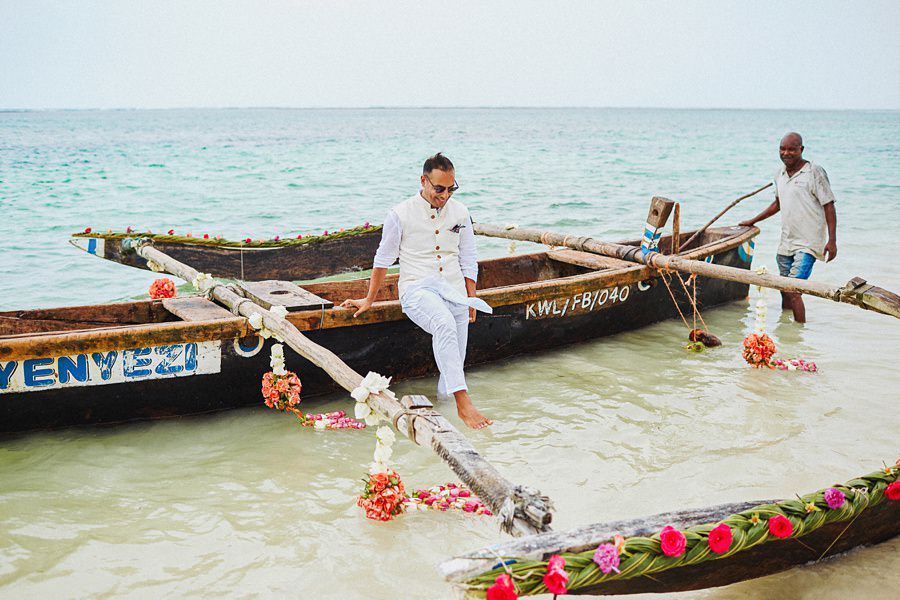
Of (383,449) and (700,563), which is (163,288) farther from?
(700,563)

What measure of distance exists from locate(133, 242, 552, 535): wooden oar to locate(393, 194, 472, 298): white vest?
3.18ft

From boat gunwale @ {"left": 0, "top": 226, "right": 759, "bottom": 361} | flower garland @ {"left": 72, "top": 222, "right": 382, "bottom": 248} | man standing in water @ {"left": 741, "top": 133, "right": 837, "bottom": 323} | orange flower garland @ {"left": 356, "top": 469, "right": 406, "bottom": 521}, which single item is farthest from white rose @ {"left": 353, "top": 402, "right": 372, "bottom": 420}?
man standing in water @ {"left": 741, "top": 133, "right": 837, "bottom": 323}

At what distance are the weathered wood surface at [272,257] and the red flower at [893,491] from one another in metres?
6.27

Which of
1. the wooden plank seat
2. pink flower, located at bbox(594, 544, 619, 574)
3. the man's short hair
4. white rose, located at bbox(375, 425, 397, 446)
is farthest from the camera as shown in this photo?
the wooden plank seat

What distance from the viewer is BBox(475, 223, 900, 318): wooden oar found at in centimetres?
536

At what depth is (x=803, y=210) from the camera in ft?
23.9

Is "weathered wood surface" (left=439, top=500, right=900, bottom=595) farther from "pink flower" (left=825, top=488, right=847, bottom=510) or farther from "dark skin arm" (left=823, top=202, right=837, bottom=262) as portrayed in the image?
"dark skin arm" (left=823, top=202, right=837, bottom=262)

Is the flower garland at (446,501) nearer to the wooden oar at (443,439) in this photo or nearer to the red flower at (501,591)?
the wooden oar at (443,439)

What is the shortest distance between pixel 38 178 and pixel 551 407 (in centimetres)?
2375

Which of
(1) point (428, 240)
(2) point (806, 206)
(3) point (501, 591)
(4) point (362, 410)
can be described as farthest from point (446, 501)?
(2) point (806, 206)

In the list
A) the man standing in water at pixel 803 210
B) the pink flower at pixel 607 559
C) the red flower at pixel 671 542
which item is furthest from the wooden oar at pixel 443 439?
the man standing in water at pixel 803 210

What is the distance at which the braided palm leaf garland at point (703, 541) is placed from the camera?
2.43 m

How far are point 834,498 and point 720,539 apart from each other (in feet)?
2.66

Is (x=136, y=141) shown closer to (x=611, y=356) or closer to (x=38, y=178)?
(x=38, y=178)
